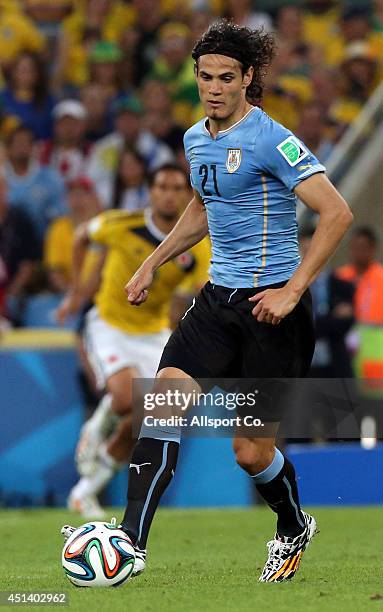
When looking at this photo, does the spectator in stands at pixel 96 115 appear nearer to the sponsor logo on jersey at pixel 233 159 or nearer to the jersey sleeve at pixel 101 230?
the jersey sleeve at pixel 101 230

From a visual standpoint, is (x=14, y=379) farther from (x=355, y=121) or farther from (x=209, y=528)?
(x=355, y=121)

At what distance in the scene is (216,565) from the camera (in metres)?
7.08

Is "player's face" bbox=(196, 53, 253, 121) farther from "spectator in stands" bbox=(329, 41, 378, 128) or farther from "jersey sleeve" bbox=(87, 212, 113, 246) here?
"spectator in stands" bbox=(329, 41, 378, 128)

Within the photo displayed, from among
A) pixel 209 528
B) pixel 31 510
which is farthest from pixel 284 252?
pixel 31 510

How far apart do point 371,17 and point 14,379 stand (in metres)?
6.78

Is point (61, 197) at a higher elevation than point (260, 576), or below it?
below

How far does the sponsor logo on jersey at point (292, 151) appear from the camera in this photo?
233 inches

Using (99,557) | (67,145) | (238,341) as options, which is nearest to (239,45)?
(238,341)

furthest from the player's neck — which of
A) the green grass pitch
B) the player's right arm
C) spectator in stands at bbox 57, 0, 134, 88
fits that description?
spectator in stands at bbox 57, 0, 134, 88

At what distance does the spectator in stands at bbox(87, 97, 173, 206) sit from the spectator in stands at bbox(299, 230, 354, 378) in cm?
293

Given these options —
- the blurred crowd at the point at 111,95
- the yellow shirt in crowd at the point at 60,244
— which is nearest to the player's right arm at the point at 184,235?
the blurred crowd at the point at 111,95

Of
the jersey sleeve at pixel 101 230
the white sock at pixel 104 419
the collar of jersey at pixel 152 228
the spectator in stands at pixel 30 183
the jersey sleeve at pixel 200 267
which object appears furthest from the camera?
the spectator in stands at pixel 30 183

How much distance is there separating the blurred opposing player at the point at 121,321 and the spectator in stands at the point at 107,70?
15.0 feet

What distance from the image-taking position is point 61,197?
46.3 feet
